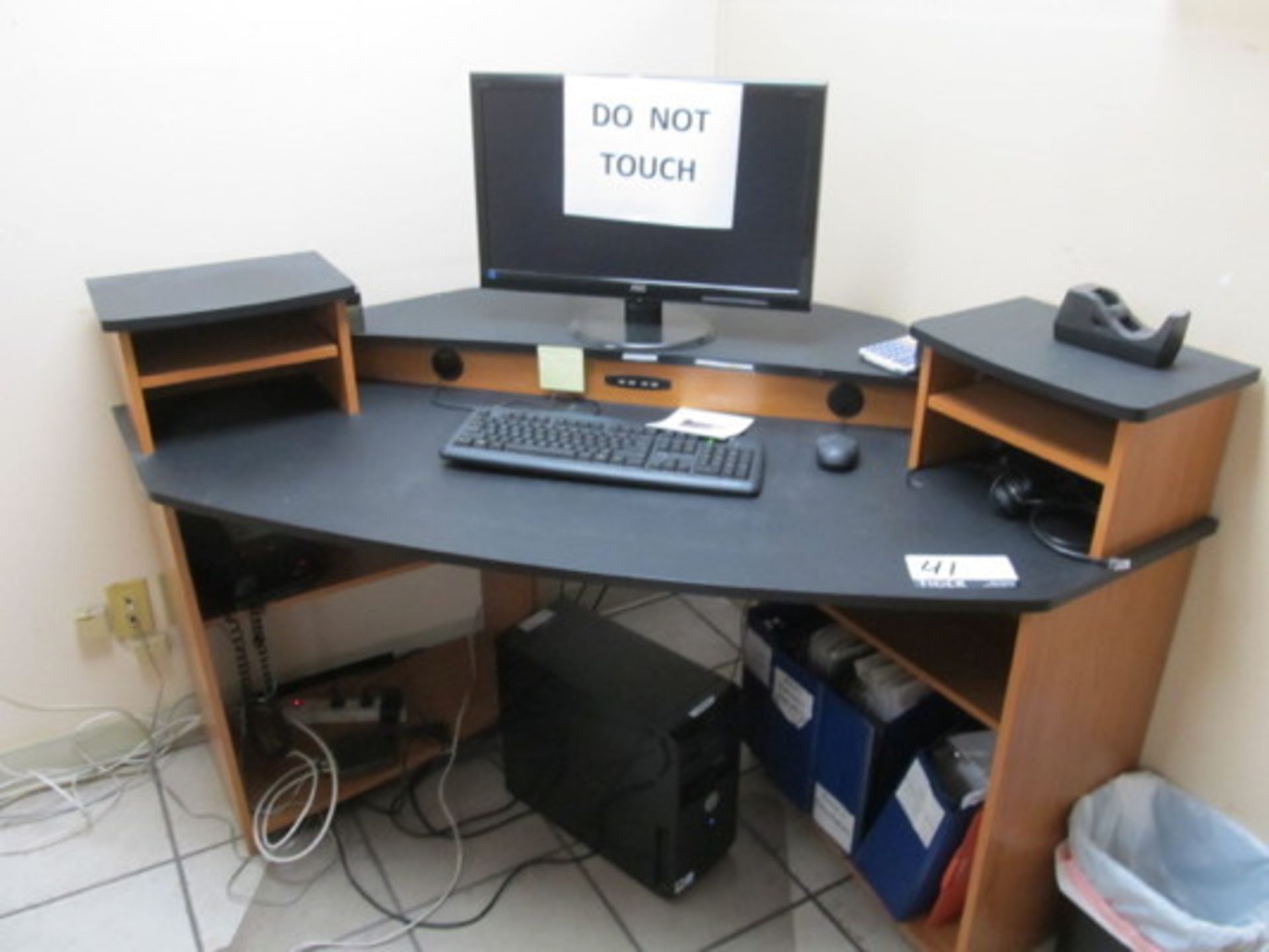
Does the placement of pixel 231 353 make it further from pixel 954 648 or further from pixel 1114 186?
pixel 1114 186

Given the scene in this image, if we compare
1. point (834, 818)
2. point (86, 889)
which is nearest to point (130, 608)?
point (86, 889)

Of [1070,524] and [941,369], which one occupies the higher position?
[941,369]

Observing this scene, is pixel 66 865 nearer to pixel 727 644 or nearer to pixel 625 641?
pixel 625 641

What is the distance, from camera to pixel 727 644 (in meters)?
2.42

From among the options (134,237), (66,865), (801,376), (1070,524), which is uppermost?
(134,237)

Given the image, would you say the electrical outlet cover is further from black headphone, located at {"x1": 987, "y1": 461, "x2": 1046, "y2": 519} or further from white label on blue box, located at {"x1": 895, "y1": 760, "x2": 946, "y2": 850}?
black headphone, located at {"x1": 987, "y1": 461, "x2": 1046, "y2": 519}

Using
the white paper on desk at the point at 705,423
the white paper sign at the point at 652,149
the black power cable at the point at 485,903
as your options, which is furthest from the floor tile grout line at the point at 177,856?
the white paper sign at the point at 652,149

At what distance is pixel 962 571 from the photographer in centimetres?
125

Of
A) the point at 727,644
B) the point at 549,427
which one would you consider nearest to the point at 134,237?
the point at 549,427

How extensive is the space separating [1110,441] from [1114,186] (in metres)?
0.39

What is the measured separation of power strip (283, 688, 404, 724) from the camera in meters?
2.03

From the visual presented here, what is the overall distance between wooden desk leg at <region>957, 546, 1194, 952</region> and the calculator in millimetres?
467

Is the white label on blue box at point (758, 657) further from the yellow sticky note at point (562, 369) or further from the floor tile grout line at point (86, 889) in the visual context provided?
the floor tile grout line at point (86, 889)

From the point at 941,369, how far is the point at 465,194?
104 centimetres
